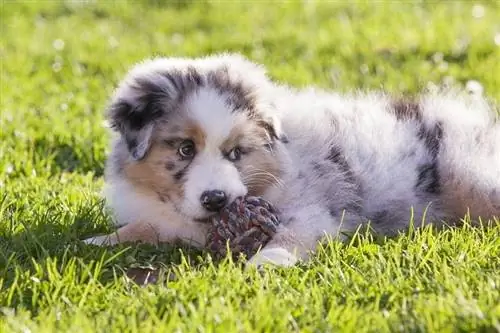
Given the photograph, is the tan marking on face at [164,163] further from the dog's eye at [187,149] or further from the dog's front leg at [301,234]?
the dog's front leg at [301,234]

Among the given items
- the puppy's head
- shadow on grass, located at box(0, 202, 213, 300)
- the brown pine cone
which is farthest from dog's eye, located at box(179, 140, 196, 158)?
shadow on grass, located at box(0, 202, 213, 300)

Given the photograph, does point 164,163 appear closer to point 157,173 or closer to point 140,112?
point 157,173

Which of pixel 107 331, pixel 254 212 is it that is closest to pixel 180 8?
pixel 254 212

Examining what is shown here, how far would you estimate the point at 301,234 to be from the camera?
437cm

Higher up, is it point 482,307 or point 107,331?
Answer: point 482,307

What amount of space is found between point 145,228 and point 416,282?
1343 mm

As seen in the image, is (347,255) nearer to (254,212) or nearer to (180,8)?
(254,212)

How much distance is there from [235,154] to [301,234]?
434 millimetres

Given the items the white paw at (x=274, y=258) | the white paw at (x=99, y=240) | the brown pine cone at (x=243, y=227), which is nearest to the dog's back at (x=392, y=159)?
the brown pine cone at (x=243, y=227)

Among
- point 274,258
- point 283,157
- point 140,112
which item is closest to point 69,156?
point 140,112

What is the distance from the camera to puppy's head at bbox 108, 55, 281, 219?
166 inches

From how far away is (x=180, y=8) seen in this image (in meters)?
11.1

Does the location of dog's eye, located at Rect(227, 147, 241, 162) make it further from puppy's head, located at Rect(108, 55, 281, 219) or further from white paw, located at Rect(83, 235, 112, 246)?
white paw, located at Rect(83, 235, 112, 246)

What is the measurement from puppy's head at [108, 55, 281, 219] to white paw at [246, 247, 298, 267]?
0.83 ft
